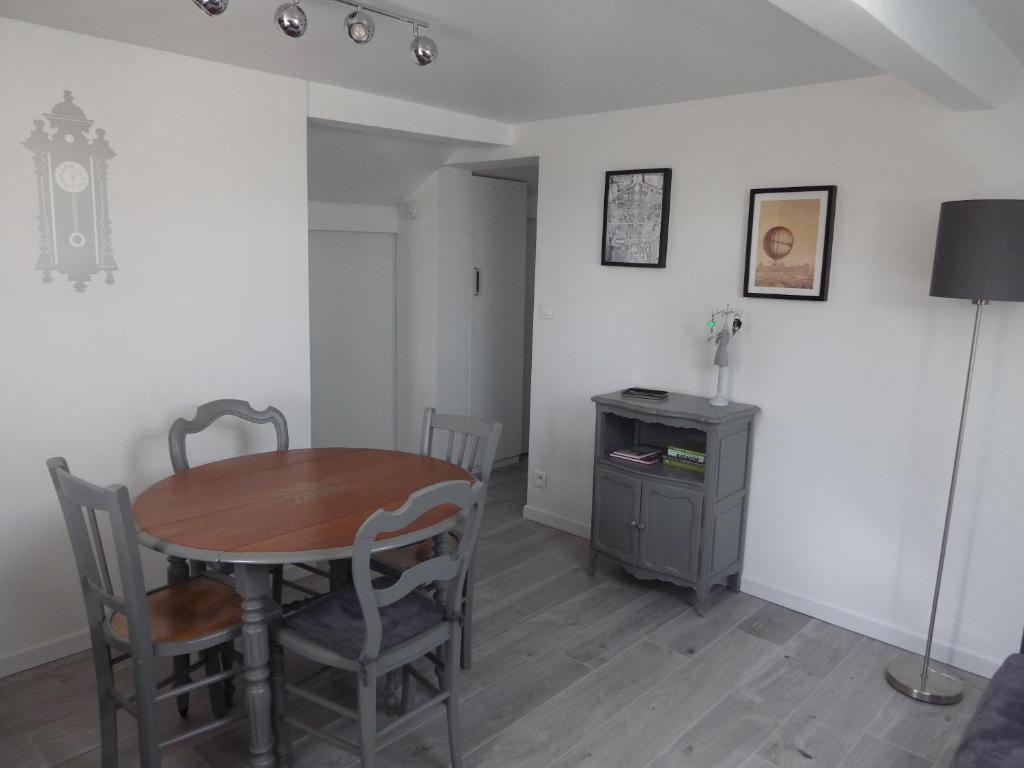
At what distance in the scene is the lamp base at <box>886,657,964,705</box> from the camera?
2729 mm

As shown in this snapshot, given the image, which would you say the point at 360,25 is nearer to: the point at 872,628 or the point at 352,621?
the point at 352,621

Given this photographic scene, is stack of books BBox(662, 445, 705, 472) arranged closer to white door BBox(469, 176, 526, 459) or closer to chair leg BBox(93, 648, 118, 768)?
white door BBox(469, 176, 526, 459)

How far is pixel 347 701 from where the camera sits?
8.66 ft

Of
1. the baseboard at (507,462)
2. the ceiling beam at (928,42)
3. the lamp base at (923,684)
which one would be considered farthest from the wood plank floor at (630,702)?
the ceiling beam at (928,42)

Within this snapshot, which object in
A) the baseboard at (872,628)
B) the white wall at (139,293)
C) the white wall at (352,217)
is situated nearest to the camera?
the white wall at (139,293)

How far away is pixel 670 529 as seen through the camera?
3.39 metres

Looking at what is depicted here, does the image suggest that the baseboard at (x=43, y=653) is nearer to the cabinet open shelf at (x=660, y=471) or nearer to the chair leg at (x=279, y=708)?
the chair leg at (x=279, y=708)

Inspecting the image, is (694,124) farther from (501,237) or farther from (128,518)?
(128,518)

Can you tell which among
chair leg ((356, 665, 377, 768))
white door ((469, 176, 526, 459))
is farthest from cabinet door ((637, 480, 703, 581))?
white door ((469, 176, 526, 459))

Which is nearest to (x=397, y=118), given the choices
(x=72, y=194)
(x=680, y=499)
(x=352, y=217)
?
(x=352, y=217)

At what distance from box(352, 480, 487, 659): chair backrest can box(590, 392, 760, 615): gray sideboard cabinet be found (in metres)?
1.37

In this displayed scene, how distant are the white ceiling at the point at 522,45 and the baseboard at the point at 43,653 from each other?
2.27 metres

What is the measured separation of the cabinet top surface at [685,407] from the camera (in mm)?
3252

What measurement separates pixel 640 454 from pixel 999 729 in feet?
6.36
